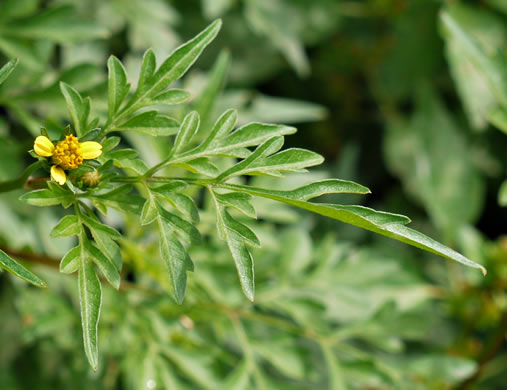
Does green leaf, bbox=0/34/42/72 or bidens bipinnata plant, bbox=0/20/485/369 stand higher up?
bidens bipinnata plant, bbox=0/20/485/369

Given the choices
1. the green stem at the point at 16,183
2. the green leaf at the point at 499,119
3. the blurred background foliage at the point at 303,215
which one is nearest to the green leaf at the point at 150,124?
the green stem at the point at 16,183

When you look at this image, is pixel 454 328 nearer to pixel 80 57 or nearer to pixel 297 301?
pixel 297 301

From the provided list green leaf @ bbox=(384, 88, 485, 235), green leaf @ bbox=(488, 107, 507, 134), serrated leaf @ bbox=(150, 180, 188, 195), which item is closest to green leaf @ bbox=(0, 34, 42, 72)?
serrated leaf @ bbox=(150, 180, 188, 195)

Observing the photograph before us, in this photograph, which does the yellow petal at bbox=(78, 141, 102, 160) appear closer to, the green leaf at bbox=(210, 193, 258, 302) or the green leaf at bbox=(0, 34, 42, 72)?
the green leaf at bbox=(210, 193, 258, 302)

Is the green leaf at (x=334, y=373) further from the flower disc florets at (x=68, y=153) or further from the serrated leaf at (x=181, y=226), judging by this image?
the flower disc florets at (x=68, y=153)

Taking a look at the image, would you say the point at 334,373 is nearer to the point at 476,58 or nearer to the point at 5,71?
the point at 476,58

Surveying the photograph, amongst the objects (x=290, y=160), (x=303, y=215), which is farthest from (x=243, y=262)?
(x=303, y=215)

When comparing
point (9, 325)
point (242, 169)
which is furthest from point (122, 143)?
point (242, 169)
